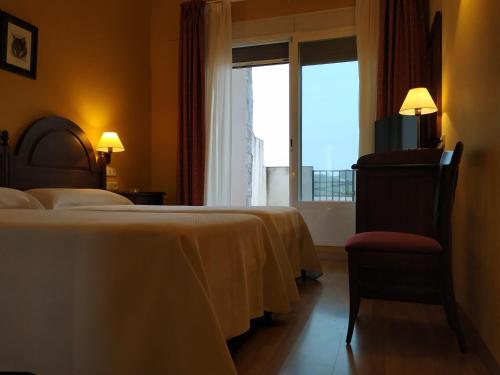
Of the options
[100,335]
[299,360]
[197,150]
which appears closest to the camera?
[100,335]

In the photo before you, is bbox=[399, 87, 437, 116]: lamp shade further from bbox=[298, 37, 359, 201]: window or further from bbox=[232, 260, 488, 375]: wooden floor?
bbox=[232, 260, 488, 375]: wooden floor

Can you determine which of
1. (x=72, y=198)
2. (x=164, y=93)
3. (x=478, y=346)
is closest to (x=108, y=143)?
(x=72, y=198)

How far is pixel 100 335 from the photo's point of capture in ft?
3.74

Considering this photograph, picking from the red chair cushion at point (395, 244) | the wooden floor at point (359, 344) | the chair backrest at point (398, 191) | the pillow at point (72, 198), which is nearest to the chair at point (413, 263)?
the red chair cushion at point (395, 244)

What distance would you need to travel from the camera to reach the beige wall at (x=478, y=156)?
1.59 m

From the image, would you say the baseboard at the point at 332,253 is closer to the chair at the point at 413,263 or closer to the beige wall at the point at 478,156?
the beige wall at the point at 478,156

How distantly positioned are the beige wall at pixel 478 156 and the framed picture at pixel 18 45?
10.1 feet

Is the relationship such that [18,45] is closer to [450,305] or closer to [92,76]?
[92,76]

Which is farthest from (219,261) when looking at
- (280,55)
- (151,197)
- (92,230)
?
(280,55)

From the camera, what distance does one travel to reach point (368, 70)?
4016mm

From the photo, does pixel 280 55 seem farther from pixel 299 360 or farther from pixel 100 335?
pixel 100 335

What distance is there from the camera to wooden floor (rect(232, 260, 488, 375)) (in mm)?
1569

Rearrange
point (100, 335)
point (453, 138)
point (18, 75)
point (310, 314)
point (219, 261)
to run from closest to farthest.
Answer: point (100, 335) < point (219, 261) < point (310, 314) < point (453, 138) < point (18, 75)

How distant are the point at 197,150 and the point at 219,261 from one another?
10.2ft
